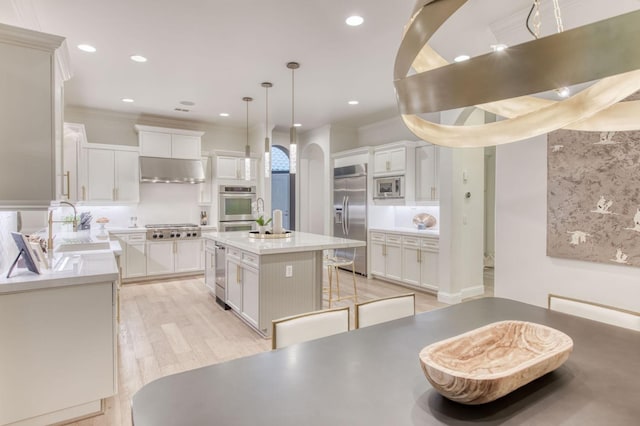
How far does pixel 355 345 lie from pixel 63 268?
7.25ft

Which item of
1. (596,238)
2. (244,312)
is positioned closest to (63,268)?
(244,312)

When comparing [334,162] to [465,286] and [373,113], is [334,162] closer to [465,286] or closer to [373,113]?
[373,113]

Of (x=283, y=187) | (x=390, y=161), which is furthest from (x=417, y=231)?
(x=283, y=187)

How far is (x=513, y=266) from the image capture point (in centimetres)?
304

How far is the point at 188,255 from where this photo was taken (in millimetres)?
6105

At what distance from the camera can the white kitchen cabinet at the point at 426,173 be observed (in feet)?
17.5

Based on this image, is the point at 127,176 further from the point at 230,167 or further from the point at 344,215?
the point at 344,215

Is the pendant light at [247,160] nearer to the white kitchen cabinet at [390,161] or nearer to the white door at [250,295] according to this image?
the white door at [250,295]

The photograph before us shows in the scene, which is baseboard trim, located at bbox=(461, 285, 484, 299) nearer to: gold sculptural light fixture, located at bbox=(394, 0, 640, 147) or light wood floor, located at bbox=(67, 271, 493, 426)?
light wood floor, located at bbox=(67, 271, 493, 426)

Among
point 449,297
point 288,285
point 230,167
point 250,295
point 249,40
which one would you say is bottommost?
point 449,297

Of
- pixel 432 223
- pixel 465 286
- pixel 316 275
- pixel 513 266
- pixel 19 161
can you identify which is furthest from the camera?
pixel 432 223

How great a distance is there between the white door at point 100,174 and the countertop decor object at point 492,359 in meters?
6.03

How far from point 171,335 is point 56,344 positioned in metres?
1.50

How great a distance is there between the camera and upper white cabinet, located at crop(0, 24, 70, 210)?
2014 mm
